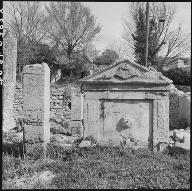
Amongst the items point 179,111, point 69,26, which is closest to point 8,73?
point 179,111

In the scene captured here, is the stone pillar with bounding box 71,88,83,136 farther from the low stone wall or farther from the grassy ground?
the low stone wall

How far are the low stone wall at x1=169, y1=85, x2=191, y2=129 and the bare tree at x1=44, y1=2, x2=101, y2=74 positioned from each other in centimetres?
1280

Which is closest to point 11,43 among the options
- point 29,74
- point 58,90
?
point 58,90

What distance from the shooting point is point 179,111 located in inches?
508

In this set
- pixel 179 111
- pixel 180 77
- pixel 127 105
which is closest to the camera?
pixel 127 105

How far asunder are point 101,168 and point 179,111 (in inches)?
332

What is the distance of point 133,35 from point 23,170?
2039 cm

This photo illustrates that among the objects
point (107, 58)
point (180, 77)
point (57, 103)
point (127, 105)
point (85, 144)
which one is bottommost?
point (85, 144)

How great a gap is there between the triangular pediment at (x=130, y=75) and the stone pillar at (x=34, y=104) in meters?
1.57

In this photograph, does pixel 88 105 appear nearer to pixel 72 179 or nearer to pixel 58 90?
pixel 72 179

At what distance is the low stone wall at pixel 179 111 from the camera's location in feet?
38.2

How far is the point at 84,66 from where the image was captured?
83.8 feet

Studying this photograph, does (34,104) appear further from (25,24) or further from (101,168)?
(25,24)

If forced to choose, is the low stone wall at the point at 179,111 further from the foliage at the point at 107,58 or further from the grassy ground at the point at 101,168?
the foliage at the point at 107,58
